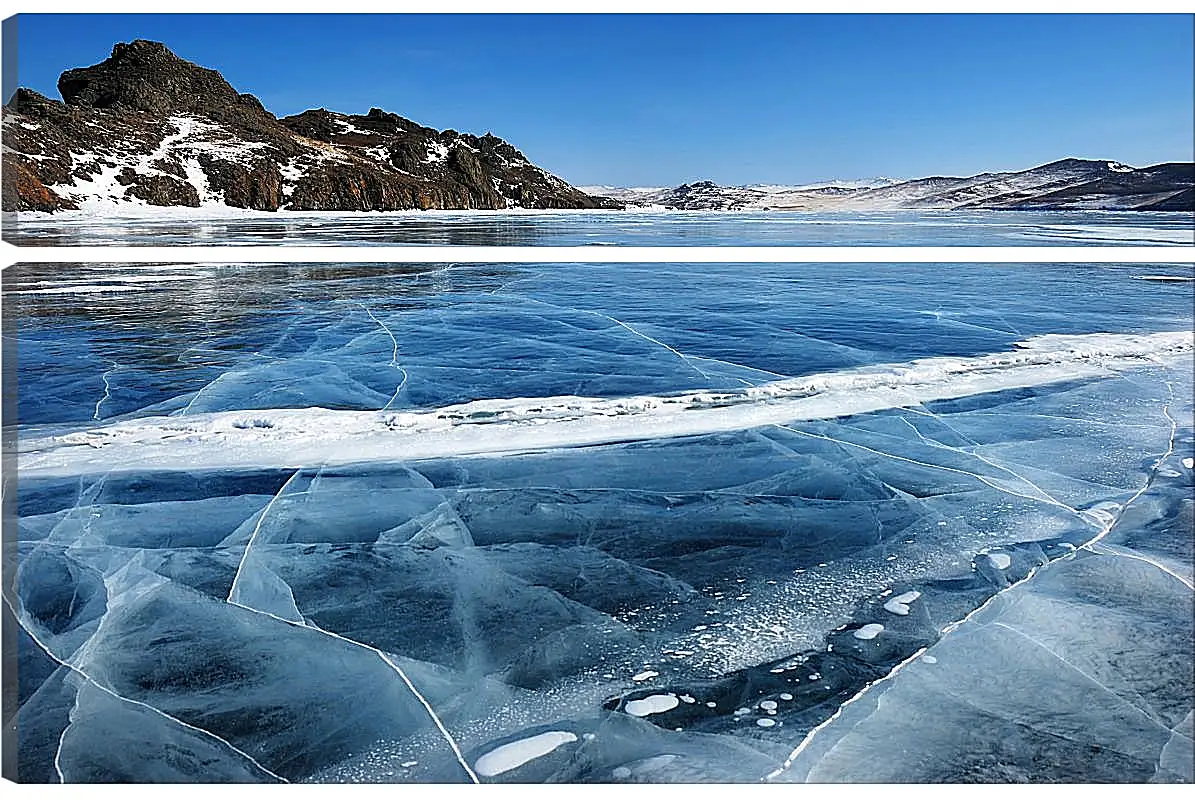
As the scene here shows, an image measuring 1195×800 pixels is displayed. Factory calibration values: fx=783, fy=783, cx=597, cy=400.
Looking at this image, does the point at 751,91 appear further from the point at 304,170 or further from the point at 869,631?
the point at 304,170

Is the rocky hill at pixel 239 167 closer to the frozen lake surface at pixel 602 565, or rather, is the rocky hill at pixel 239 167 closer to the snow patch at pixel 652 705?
the frozen lake surface at pixel 602 565

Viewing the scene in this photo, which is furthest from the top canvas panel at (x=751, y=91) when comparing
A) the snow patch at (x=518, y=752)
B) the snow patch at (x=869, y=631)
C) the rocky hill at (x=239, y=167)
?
the rocky hill at (x=239, y=167)

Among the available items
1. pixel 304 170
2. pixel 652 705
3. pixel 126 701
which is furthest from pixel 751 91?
pixel 304 170

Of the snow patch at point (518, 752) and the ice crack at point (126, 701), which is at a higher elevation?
the ice crack at point (126, 701)

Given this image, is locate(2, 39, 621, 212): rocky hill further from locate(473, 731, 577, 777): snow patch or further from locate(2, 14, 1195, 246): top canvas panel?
locate(473, 731, 577, 777): snow patch

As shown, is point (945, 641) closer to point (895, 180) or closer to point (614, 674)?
point (614, 674)

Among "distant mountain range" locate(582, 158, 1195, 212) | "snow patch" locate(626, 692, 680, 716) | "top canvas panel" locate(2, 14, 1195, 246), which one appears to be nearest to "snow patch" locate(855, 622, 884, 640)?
"snow patch" locate(626, 692, 680, 716)

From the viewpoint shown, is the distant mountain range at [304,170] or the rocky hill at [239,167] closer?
the distant mountain range at [304,170]
